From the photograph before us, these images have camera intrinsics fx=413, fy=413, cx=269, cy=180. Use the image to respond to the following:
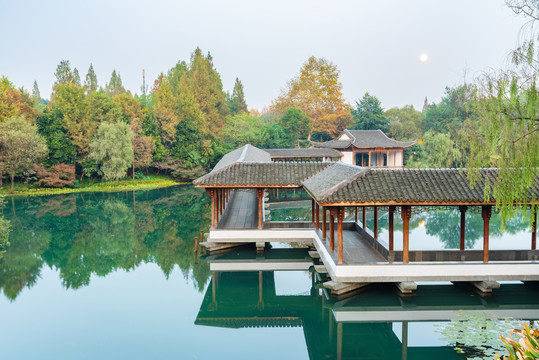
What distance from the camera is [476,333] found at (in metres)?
7.20

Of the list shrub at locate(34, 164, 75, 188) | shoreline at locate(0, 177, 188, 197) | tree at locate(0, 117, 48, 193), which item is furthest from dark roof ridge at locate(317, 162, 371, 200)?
shrub at locate(34, 164, 75, 188)

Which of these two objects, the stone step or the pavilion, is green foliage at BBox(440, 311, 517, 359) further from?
the pavilion

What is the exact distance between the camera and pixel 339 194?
28.8ft

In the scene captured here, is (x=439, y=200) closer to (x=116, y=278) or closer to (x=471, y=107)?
(x=471, y=107)

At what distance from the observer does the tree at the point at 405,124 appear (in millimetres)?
46287

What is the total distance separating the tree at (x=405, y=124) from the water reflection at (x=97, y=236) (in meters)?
27.0

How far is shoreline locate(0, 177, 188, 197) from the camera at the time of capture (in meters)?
29.8

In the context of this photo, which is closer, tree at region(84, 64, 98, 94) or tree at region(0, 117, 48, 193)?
tree at region(0, 117, 48, 193)

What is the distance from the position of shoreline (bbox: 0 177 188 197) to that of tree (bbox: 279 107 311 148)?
42.1 feet

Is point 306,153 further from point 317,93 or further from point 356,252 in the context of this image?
point 356,252

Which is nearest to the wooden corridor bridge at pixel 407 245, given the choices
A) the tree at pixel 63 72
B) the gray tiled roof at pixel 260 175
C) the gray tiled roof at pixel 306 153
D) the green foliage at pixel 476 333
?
the green foliage at pixel 476 333

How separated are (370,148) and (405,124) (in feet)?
43.6

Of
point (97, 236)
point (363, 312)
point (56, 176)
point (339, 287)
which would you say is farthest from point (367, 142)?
point (363, 312)

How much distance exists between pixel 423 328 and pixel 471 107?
4318mm
